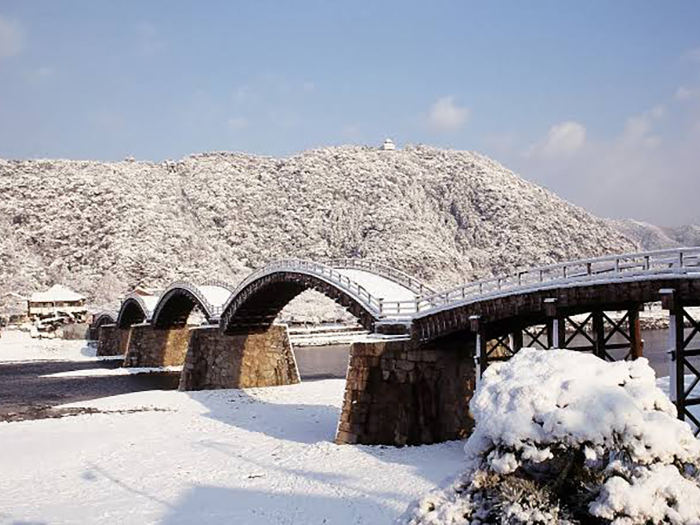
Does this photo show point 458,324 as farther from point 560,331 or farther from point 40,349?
point 40,349

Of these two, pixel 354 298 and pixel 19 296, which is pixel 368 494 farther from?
pixel 19 296

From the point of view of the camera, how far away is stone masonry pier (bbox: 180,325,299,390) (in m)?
41.6

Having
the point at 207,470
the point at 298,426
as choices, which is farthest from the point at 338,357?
the point at 207,470

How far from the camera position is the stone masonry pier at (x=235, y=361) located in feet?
136

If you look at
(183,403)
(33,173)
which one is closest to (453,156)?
(33,173)

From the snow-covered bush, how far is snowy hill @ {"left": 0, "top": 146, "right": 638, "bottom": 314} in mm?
103900

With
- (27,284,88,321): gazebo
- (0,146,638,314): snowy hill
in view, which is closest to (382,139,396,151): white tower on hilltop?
(0,146,638,314): snowy hill

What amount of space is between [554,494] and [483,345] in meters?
13.8

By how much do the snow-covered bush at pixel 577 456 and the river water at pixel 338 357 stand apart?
3305cm

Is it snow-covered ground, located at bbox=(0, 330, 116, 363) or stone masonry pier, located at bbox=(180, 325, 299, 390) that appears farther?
snow-covered ground, located at bbox=(0, 330, 116, 363)

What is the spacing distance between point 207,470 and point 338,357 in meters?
42.8

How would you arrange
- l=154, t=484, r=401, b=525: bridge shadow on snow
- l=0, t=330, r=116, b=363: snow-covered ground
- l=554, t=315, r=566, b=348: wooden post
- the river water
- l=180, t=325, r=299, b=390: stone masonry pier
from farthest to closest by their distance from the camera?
1. l=0, t=330, r=116, b=363: snow-covered ground
2. the river water
3. l=180, t=325, r=299, b=390: stone masonry pier
4. l=554, t=315, r=566, b=348: wooden post
5. l=154, t=484, r=401, b=525: bridge shadow on snow

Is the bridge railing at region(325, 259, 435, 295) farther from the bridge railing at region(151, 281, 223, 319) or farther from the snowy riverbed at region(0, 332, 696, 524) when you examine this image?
the bridge railing at region(151, 281, 223, 319)

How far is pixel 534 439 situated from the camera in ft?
22.1
